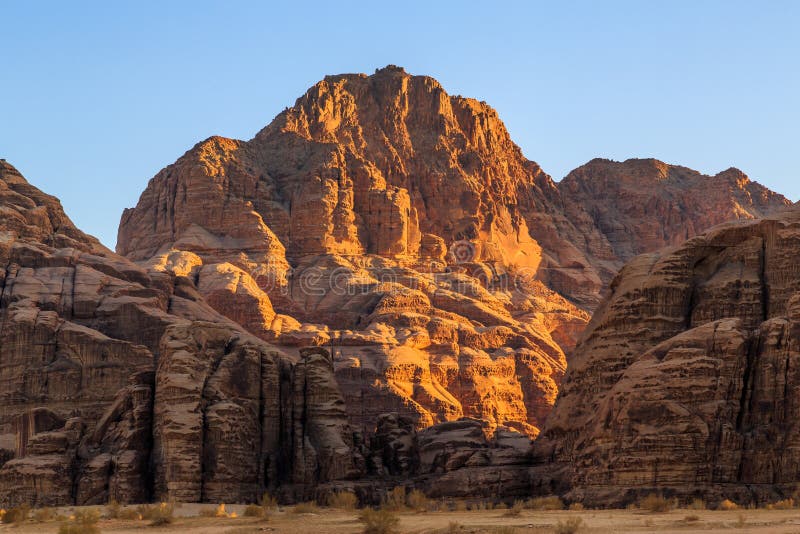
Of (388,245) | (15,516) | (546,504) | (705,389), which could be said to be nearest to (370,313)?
(388,245)

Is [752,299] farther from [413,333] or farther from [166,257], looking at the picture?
[166,257]

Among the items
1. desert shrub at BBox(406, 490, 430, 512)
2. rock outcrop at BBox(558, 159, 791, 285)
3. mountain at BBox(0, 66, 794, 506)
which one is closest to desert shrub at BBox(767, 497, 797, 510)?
mountain at BBox(0, 66, 794, 506)

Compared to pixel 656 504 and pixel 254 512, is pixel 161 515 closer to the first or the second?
pixel 254 512

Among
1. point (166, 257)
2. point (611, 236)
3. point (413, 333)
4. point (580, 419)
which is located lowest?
point (580, 419)

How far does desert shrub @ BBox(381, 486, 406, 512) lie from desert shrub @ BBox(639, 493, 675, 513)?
360 inches

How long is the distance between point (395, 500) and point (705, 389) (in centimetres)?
1221

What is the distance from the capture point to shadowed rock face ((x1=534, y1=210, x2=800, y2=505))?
49156 millimetres

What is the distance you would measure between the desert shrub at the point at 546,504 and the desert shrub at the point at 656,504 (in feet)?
12.8

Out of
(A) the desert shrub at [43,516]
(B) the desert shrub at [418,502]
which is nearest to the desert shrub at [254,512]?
(B) the desert shrub at [418,502]

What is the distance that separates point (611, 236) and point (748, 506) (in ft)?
367

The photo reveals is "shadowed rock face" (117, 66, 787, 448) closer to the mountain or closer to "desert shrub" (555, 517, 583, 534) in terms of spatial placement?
the mountain

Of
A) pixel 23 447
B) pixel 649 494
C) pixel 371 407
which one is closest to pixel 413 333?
pixel 371 407

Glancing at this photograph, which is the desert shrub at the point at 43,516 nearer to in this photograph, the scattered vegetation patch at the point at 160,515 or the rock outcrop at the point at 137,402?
the scattered vegetation patch at the point at 160,515

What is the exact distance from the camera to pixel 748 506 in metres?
46.9
